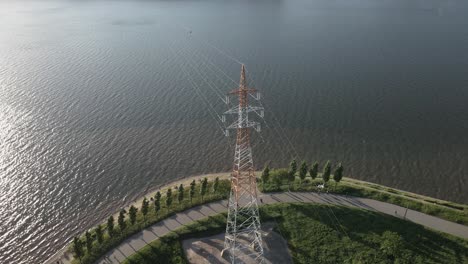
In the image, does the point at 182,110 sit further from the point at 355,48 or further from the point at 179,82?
the point at 355,48

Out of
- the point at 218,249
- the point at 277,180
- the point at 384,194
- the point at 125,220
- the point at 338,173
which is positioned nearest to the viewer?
the point at 218,249

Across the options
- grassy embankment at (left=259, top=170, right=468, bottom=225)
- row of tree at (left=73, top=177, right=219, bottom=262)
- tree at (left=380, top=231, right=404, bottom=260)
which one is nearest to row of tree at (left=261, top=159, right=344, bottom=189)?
grassy embankment at (left=259, top=170, right=468, bottom=225)

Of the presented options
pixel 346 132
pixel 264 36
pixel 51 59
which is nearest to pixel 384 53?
pixel 264 36

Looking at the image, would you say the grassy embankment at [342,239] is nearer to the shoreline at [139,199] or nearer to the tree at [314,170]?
the tree at [314,170]

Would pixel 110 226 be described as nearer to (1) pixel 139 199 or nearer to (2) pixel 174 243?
(2) pixel 174 243

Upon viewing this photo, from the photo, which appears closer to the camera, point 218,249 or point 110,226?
point 218,249

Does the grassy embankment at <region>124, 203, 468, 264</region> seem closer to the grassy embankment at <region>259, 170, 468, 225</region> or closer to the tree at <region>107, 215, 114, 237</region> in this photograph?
the grassy embankment at <region>259, 170, 468, 225</region>

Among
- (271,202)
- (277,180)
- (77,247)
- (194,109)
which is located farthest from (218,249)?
(194,109)
